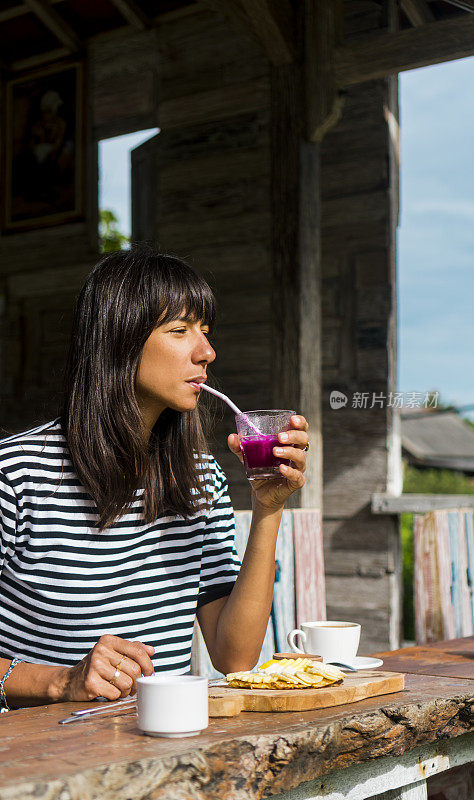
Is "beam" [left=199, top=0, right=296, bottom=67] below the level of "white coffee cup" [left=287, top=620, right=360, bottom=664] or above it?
above

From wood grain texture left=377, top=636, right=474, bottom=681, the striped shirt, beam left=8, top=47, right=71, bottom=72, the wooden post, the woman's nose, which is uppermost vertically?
beam left=8, top=47, right=71, bottom=72

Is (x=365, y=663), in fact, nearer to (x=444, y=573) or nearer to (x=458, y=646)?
(x=458, y=646)

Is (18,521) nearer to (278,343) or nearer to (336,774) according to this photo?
(336,774)

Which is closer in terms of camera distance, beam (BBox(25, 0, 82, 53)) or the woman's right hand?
the woman's right hand

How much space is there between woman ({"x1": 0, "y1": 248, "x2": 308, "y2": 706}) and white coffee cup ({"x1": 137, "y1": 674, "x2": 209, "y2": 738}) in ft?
1.72

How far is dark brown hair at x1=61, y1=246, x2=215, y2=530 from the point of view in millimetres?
1785

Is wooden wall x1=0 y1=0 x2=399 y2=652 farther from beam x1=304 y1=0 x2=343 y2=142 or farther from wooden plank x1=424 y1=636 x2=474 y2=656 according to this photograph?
wooden plank x1=424 y1=636 x2=474 y2=656

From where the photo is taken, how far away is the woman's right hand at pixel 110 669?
1.41m

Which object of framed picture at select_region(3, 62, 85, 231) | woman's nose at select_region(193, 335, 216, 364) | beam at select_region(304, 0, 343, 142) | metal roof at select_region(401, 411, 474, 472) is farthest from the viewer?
metal roof at select_region(401, 411, 474, 472)

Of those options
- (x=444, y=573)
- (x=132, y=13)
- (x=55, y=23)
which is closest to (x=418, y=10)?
(x=132, y=13)

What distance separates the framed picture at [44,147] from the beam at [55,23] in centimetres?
12

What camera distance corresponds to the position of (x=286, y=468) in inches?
64.9

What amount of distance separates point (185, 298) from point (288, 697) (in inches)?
32.6

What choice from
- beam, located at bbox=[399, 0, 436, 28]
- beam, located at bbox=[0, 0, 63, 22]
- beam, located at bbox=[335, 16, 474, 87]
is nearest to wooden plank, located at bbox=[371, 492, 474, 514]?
beam, located at bbox=[335, 16, 474, 87]
